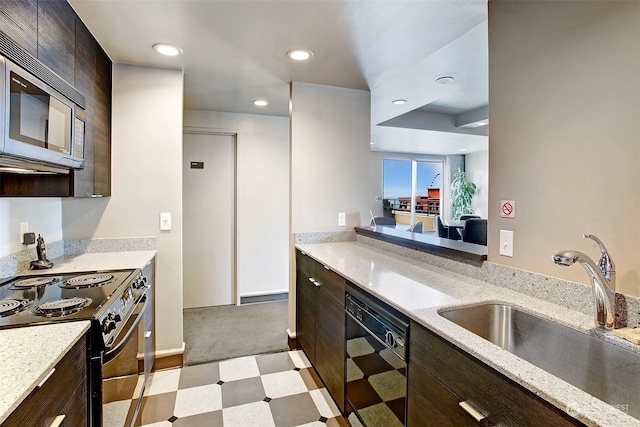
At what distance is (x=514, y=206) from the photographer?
150cm

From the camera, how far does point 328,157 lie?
9.38 feet

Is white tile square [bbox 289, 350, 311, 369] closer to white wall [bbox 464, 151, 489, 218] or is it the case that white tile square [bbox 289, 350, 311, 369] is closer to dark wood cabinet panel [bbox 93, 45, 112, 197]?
dark wood cabinet panel [bbox 93, 45, 112, 197]

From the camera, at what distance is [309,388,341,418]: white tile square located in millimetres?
1989

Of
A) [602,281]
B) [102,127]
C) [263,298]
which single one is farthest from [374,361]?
[263,298]

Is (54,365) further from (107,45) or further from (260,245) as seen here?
(260,245)

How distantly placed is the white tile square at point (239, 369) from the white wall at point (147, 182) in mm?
393

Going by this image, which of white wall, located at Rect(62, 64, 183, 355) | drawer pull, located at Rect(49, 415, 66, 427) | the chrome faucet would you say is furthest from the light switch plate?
the chrome faucet

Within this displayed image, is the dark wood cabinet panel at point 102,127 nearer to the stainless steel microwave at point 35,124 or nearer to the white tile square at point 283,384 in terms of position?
the stainless steel microwave at point 35,124

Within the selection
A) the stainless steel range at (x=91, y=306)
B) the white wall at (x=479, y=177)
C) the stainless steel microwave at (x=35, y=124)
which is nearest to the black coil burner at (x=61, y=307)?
the stainless steel range at (x=91, y=306)

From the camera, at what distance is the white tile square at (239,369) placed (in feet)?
7.84

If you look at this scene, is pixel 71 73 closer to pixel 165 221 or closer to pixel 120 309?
pixel 165 221

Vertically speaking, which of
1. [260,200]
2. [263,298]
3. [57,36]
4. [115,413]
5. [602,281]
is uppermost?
[57,36]

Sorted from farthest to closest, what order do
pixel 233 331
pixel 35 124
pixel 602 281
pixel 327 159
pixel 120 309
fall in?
pixel 233 331, pixel 327 159, pixel 120 309, pixel 35 124, pixel 602 281

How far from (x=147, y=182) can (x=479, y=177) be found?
8.07 meters
